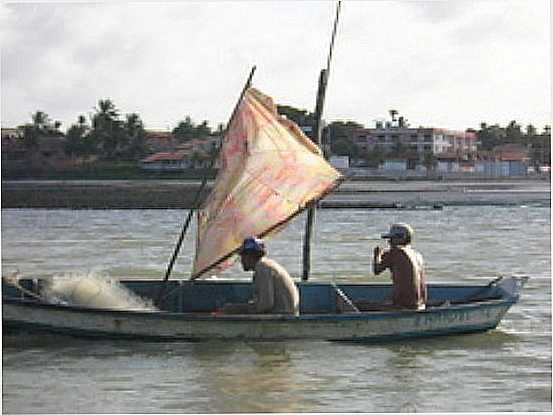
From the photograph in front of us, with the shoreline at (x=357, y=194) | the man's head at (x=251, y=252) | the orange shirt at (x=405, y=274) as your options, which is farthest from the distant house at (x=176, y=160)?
the man's head at (x=251, y=252)

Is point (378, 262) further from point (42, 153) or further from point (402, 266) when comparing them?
point (42, 153)

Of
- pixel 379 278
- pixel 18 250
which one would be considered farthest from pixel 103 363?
pixel 18 250

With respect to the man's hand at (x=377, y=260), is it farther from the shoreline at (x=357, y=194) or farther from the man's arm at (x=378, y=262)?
the shoreline at (x=357, y=194)

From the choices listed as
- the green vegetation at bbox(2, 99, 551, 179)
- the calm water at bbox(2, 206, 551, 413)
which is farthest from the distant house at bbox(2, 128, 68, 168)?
the calm water at bbox(2, 206, 551, 413)

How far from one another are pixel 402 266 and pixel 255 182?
1334mm

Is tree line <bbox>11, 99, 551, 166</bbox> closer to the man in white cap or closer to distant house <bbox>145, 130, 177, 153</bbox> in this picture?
distant house <bbox>145, 130, 177, 153</bbox>

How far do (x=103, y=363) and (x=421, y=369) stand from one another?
6.81 ft

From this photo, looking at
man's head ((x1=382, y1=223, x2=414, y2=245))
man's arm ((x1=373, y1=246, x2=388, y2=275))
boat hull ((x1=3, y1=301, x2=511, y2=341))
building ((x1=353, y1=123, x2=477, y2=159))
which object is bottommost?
boat hull ((x1=3, y1=301, x2=511, y2=341))

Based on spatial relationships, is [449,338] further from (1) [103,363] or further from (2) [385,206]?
(2) [385,206]

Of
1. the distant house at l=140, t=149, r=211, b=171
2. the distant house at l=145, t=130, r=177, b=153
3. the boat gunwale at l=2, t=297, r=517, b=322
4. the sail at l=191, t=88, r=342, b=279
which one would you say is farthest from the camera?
the distant house at l=145, t=130, r=177, b=153

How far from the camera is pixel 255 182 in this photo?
830cm

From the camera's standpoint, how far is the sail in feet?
27.0

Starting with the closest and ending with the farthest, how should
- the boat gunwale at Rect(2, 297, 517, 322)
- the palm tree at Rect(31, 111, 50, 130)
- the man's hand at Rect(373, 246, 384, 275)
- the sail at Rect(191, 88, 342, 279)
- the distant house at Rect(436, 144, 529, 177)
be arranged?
the boat gunwale at Rect(2, 297, 517, 322) → the man's hand at Rect(373, 246, 384, 275) → the sail at Rect(191, 88, 342, 279) → the palm tree at Rect(31, 111, 50, 130) → the distant house at Rect(436, 144, 529, 177)

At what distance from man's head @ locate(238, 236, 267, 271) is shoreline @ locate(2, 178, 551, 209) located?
23419mm
